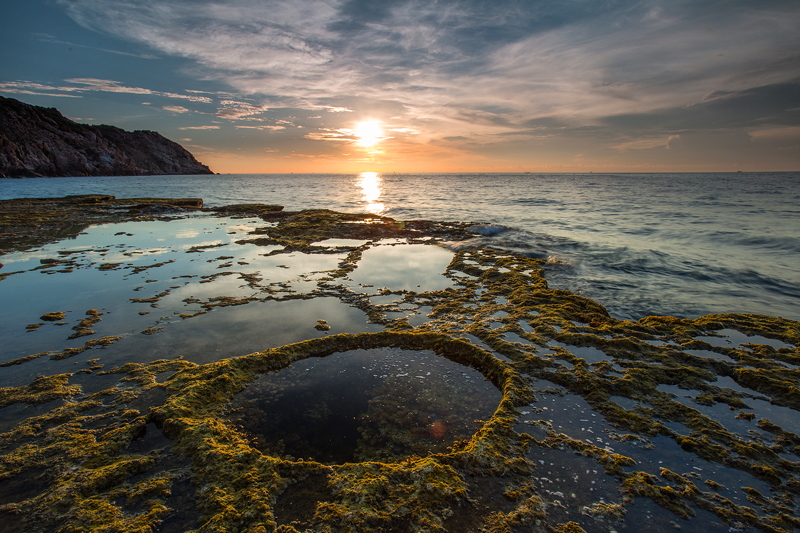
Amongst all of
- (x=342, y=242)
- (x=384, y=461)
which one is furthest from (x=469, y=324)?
(x=342, y=242)

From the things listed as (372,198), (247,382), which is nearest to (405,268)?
(247,382)

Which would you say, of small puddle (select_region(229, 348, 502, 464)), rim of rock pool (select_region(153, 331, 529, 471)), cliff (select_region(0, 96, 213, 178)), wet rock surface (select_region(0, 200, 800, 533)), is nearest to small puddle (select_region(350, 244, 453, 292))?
wet rock surface (select_region(0, 200, 800, 533))

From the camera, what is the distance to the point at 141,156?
155m

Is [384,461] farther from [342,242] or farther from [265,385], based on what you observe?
[342,242]

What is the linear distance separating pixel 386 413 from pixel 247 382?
2419 millimetres

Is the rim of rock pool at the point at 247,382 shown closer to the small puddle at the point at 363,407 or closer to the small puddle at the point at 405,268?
the small puddle at the point at 363,407

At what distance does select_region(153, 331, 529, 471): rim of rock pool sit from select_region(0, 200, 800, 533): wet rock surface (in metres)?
0.03

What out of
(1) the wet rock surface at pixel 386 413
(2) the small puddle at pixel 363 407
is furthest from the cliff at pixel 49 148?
(2) the small puddle at pixel 363 407

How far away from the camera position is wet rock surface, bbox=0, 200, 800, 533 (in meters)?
3.21

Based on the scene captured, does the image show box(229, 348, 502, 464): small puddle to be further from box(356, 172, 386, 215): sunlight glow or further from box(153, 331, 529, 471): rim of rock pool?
box(356, 172, 386, 215): sunlight glow

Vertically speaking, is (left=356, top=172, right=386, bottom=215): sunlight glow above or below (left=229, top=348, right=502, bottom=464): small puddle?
above

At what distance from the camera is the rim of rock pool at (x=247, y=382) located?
4012 millimetres

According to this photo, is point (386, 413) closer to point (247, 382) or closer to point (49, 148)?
point (247, 382)

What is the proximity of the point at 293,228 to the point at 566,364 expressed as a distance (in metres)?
16.7
